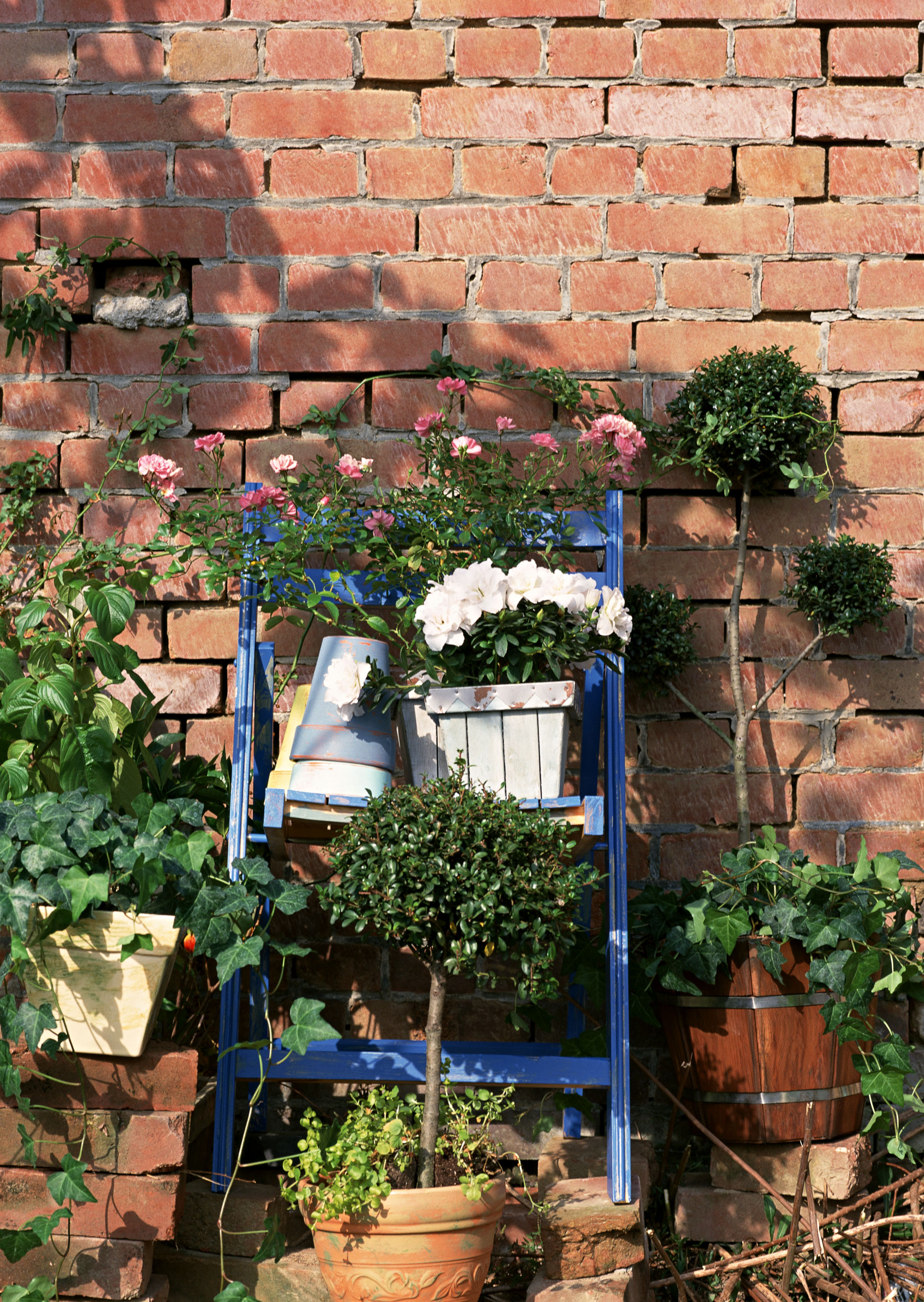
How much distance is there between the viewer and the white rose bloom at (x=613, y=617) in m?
1.76

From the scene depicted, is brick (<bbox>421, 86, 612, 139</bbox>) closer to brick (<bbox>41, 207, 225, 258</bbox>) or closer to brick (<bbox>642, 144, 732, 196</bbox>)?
brick (<bbox>642, 144, 732, 196</bbox>)

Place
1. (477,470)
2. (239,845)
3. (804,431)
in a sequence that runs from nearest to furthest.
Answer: (239,845)
(477,470)
(804,431)

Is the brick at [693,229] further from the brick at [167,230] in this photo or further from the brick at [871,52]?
the brick at [167,230]

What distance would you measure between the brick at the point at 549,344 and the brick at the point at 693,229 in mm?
185

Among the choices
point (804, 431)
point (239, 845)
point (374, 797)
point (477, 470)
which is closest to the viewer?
point (374, 797)

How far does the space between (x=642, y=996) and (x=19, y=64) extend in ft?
7.41

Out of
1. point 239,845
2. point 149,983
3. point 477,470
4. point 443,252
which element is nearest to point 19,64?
point 443,252

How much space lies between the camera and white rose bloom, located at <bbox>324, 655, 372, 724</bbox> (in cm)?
179

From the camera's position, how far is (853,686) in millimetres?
2279

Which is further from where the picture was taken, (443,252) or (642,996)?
(443,252)

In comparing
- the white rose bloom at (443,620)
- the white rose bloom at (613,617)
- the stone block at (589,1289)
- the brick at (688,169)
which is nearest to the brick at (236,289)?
the brick at (688,169)

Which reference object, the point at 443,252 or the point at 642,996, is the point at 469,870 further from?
the point at 443,252

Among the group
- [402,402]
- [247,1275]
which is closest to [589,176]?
[402,402]

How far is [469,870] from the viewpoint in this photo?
5.05 feet
